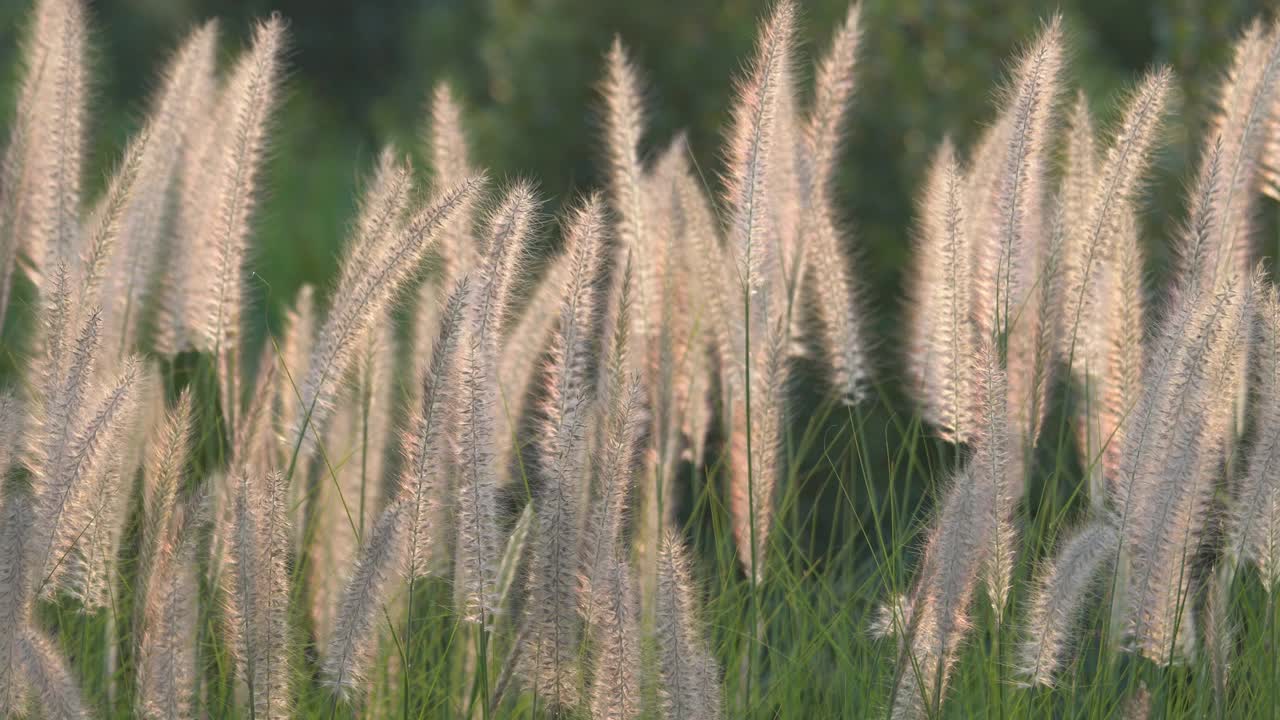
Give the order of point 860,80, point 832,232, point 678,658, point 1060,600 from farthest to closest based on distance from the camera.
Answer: point 860,80 → point 832,232 → point 1060,600 → point 678,658

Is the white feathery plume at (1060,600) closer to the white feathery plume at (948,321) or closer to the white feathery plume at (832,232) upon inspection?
the white feathery plume at (948,321)

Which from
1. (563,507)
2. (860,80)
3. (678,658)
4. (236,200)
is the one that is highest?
(860,80)

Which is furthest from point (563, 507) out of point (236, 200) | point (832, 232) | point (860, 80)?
point (860, 80)

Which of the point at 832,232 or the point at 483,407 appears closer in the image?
the point at 483,407

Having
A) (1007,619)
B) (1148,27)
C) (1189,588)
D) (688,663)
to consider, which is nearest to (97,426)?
(688,663)

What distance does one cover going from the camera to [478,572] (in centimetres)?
192

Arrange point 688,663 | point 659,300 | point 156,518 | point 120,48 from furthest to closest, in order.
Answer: point 120,48 < point 659,300 < point 156,518 < point 688,663

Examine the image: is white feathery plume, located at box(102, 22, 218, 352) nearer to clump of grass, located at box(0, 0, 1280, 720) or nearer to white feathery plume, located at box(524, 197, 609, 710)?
clump of grass, located at box(0, 0, 1280, 720)

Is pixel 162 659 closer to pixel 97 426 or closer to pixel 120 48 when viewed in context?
pixel 97 426

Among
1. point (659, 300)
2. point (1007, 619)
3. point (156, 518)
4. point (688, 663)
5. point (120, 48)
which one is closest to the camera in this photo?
point (688, 663)

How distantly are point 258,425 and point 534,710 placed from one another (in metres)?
0.77

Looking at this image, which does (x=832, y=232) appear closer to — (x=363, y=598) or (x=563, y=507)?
(x=563, y=507)

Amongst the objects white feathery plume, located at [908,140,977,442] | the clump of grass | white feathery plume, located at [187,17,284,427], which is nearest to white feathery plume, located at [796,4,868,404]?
the clump of grass

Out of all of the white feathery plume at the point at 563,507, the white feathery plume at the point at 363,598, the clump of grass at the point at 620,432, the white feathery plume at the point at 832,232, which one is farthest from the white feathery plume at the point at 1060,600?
the white feathery plume at the point at 363,598
